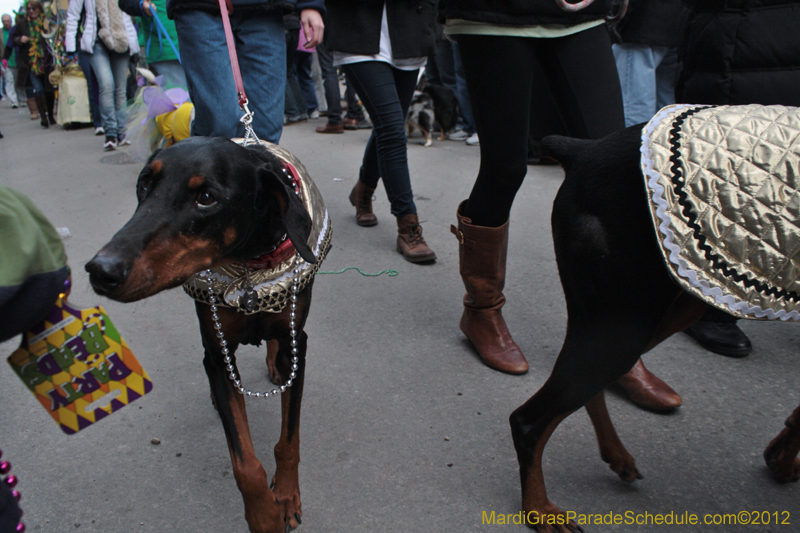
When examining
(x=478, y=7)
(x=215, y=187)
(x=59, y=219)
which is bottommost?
(x=59, y=219)

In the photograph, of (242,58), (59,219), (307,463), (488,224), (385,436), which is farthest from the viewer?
(59,219)

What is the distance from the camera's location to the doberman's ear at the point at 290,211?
4.94 feet

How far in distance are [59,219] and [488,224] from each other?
3.95 m

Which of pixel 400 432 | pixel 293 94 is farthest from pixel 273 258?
pixel 293 94

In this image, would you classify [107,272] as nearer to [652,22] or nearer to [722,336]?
[722,336]

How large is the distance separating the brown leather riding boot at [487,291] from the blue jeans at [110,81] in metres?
6.84

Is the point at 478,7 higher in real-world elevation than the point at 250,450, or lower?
higher

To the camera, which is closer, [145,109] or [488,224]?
[488,224]

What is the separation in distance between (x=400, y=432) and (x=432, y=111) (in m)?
5.93

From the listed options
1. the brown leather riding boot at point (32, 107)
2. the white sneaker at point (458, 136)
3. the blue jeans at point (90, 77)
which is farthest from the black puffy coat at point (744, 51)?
the brown leather riding boot at point (32, 107)

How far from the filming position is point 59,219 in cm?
471

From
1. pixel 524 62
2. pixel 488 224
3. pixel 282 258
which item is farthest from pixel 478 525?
pixel 524 62

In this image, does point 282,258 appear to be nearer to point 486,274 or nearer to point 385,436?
point 385,436

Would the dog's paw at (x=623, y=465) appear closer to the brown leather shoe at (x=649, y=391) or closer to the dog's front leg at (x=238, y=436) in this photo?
the brown leather shoe at (x=649, y=391)
